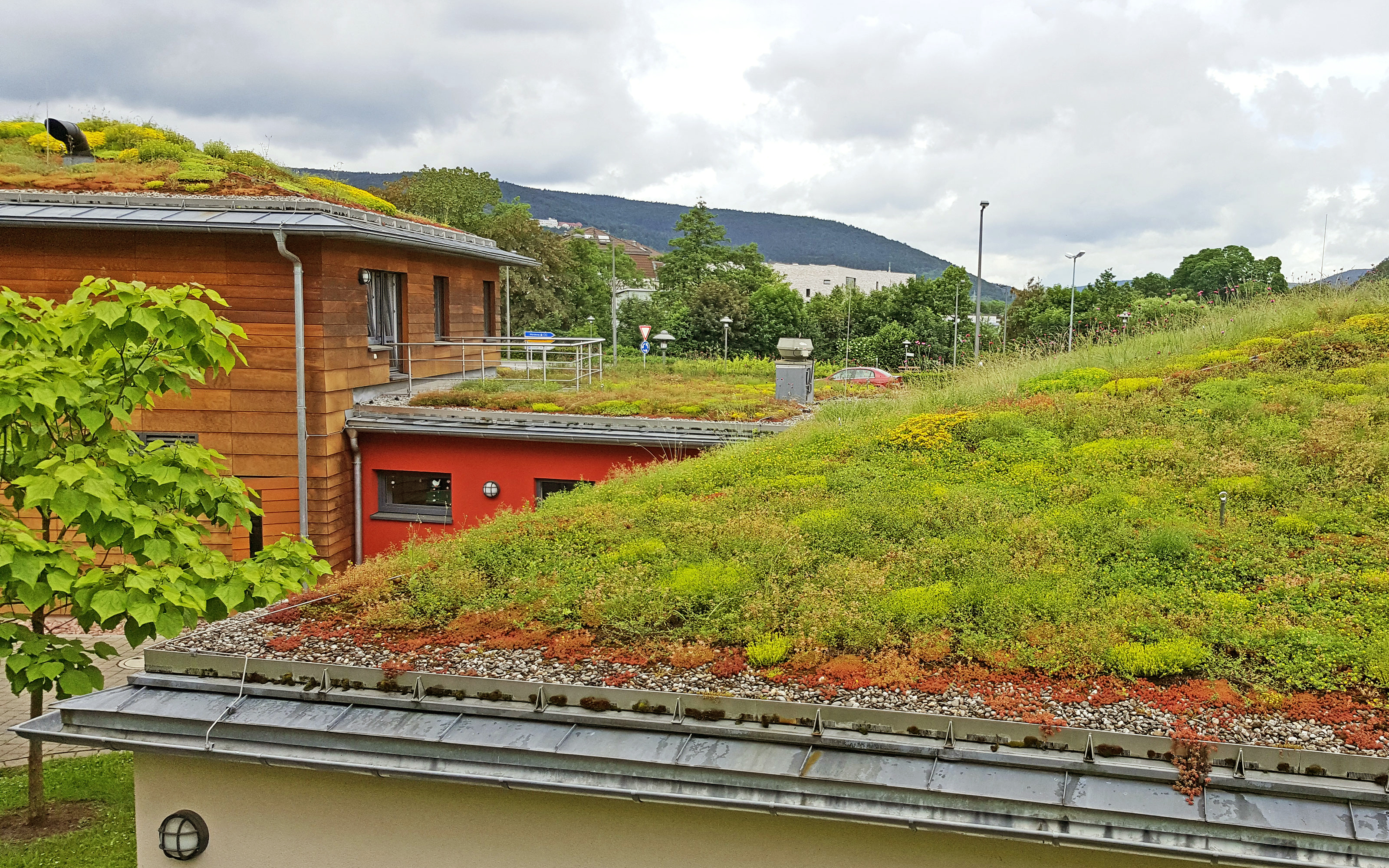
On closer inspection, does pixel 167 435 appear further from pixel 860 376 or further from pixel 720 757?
pixel 860 376

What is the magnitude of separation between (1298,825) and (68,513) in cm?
656

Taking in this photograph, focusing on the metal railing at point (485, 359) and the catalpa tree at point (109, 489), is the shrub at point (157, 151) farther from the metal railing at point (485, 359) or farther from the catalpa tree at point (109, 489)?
the catalpa tree at point (109, 489)

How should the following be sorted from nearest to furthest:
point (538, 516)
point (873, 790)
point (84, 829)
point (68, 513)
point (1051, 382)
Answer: point (873, 790) < point (68, 513) < point (84, 829) < point (538, 516) < point (1051, 382)

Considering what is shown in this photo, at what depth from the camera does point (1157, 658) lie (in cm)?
596

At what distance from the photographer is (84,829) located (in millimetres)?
8320

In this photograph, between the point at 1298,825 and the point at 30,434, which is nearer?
the point at 1298,825

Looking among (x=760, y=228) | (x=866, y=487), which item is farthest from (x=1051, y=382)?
(x=760, y=228)

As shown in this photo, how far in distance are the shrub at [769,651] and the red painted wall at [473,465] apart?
307 inches

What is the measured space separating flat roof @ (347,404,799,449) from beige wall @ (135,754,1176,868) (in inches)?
325

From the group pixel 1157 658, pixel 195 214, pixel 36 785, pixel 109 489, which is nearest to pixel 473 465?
pixel 195 214

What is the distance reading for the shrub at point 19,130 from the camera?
A: 19719 millimetres

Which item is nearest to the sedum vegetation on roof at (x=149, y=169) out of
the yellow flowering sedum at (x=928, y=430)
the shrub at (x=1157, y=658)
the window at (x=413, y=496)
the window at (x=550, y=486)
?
the window at (x=413, y=496)

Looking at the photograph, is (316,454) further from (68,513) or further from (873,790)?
(873,790)

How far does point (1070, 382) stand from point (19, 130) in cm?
2148
